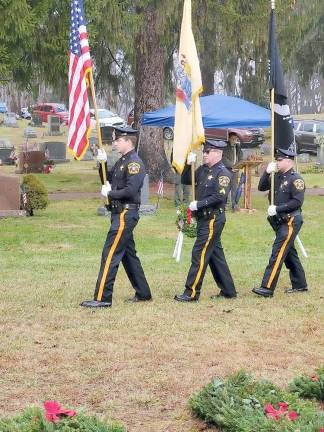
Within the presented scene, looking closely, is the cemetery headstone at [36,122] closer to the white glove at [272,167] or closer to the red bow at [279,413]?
the white glove at [272,167]

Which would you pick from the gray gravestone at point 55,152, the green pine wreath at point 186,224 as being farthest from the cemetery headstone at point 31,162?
the green pine wreath at point 186,224

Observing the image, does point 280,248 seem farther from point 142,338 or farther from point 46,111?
point 46,111

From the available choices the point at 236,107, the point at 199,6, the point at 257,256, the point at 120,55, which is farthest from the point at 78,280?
the point at 120,55

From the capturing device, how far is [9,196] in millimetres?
18297

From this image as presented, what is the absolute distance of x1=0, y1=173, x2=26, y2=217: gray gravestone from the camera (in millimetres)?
17859

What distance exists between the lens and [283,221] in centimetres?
1019

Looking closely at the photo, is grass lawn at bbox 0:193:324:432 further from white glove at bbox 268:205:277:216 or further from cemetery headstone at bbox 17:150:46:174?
cemetery headstone at bbox 17:150:46:174

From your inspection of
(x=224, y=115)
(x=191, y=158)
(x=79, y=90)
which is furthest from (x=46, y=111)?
(x=79, y=90)

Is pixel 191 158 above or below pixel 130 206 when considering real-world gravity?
above

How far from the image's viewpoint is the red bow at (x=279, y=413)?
5531 mm

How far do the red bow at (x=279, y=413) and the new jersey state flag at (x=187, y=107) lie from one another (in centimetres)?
588

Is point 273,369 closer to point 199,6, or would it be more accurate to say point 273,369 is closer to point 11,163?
point 199,6

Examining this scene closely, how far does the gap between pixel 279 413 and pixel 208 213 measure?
456 cm

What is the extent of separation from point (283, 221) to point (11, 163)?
25211 millimetres
